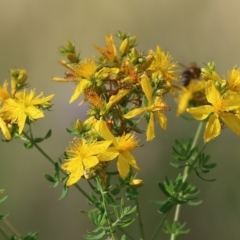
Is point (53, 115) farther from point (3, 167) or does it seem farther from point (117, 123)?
point (117, 123)

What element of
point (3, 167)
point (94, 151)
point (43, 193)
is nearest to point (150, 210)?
point (43, 193)

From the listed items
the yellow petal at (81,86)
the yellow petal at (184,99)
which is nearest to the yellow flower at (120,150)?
the yellow petal at (81,86)

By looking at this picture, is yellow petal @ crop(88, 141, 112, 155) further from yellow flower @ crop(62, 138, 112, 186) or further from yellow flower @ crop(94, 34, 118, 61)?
yellow flower @ crop(94, 34, 118, 61)

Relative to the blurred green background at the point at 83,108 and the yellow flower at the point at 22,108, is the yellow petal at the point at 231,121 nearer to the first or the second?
the yellow flower at the point at 22,108

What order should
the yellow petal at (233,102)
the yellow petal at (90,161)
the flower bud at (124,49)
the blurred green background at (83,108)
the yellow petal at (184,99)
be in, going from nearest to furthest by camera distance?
the yellow petal at (90,161)
the yellow petal at (233,102)
the flower bud at (124,49)
the yellow petal at (184,99)
the blurred green background at (83,108)

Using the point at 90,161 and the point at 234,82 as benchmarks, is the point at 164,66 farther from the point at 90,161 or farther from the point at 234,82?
the point at 90,161

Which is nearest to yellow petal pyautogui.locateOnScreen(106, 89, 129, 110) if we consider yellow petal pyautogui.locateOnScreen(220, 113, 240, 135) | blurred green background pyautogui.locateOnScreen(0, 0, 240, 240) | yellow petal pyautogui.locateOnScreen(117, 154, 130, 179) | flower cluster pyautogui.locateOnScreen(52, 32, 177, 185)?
flower cluster pyautogui.locateOnScreen(52, 32, 177, 185)
